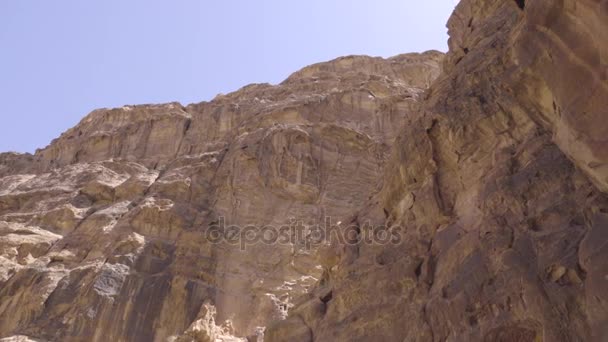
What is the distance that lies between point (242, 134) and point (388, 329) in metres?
28.3

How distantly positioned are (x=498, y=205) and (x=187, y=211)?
75.5 feet

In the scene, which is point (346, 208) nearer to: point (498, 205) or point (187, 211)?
point (187, 211)

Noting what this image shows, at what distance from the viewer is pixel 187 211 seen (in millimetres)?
35125

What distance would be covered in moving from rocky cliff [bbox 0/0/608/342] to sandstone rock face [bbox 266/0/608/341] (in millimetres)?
53

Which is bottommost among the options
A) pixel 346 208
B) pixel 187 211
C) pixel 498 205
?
pixel 498 205

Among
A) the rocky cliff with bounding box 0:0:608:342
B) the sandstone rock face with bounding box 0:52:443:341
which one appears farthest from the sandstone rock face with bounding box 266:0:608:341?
the sandstone rock face with bounding box 0:52:443:341

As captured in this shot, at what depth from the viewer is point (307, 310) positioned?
67.4 feet

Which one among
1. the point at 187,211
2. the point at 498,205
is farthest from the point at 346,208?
the point at 498,205

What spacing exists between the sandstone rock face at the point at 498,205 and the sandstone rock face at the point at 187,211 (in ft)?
10.9

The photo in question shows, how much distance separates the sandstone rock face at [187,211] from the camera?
29.3 m

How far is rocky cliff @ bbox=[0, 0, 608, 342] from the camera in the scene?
12.3 meters

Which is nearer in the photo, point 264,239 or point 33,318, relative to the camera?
point 33,318

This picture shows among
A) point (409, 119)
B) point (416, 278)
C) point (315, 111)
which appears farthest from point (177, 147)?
point (416, 278)

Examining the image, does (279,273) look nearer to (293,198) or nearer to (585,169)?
(293,198)
